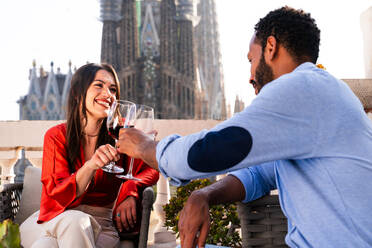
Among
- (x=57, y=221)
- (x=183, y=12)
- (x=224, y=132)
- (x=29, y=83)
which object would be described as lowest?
(x=57, y=221)

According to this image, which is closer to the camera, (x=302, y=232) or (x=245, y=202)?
(x=302, y=232)

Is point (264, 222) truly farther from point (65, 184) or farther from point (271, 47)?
point (65, 184)

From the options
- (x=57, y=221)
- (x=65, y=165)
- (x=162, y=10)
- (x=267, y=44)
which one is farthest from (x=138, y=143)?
(x=162, y=10)

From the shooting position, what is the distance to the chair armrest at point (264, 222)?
4.07ft

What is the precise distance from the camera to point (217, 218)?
2621 mm

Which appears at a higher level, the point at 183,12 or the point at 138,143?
the point at 183,12

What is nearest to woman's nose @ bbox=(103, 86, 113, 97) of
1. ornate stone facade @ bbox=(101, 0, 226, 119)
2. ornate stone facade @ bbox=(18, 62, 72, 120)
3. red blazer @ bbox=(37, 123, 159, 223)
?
red blazer @ bbox=(37, 123, 159, 223)

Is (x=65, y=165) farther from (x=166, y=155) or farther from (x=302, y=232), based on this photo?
(x=302, y=232)

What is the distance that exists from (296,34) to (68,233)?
1.10m

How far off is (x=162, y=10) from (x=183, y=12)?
2611 mm

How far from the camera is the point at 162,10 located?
4553cm

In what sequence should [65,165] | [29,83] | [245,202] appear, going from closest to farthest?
[245,202], [65,165], [29,83]

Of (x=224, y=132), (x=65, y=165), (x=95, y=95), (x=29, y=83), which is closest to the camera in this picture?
(x=224, y=132)

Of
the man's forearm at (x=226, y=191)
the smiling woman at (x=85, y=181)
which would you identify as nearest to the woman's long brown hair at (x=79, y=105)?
the smiling woman at (x=85, y=181)
